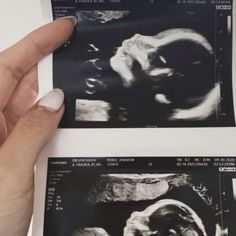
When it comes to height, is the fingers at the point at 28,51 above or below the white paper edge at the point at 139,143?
above

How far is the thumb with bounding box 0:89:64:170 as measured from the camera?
1.71 feet

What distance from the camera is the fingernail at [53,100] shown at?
548mm

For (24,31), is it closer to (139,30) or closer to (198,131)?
(139,30)

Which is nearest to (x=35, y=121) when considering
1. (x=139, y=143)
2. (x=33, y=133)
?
(x=33, y=133)

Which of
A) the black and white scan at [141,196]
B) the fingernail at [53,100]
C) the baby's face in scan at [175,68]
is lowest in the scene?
the black and white scan at [141,196]

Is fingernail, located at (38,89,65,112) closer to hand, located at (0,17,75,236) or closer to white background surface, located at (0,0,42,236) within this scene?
hand, located at (0,17,75,236)

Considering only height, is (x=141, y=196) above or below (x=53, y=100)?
below

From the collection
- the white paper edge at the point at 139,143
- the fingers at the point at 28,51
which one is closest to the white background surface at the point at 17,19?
the fingers at the point at 28,51

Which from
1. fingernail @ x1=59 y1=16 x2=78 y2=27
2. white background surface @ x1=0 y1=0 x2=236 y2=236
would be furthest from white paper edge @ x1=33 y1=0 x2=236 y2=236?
fingernail @ x1=59 y1=16 x2=78 y2=27

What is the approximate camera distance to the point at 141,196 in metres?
0.54

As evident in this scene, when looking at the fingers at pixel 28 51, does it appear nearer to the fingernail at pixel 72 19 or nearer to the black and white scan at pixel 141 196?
the fingernail at pixel 72 19

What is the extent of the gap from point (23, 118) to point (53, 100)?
4 cm

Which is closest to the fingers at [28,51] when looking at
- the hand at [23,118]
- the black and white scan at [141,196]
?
the hand at [23,118]

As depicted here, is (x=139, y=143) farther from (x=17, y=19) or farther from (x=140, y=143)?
(x=17, y=19)
